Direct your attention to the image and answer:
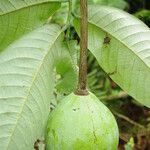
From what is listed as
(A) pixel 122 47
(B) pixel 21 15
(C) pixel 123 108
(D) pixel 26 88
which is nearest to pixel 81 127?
(D) pixel 26 88

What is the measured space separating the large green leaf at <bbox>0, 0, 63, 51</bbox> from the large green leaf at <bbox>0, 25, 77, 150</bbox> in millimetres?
90

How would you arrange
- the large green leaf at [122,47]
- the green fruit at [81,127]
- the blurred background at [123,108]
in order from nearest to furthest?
the green fruit at [81,127] → the large green leaf at [122,47] → the blurred background at [123,108]

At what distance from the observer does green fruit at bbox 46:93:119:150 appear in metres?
0.97

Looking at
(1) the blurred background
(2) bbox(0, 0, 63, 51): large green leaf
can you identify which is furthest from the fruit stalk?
(1) the blurred background

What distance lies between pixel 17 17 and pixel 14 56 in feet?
0.64

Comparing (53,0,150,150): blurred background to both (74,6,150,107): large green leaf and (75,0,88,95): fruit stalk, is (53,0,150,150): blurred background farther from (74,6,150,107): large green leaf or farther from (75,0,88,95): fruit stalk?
(75,0,88,95): fruit stalk

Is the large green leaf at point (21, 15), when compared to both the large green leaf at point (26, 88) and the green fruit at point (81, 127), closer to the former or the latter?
the large green leaf at point (26, 88)

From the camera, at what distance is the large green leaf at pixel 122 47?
1.11 metres

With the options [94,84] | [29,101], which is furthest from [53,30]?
[94,84]

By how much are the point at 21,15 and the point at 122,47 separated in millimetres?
264

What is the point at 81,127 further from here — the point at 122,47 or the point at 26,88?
the point at 122,47

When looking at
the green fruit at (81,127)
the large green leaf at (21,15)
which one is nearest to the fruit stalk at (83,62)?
the green fruit at (81,127)

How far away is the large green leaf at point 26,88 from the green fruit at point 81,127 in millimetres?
41

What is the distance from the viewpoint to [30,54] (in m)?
1.06
